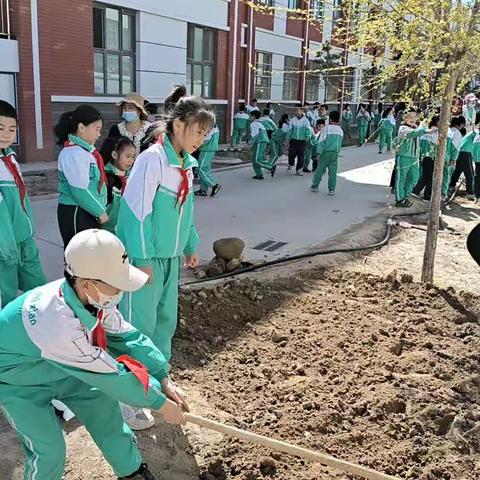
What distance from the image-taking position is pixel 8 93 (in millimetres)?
12000

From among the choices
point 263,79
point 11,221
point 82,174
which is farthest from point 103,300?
point 263,79

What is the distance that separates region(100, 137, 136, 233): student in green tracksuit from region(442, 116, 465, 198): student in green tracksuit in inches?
295

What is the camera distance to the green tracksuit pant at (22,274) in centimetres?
357

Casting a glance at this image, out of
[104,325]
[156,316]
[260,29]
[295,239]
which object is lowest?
[295,239]

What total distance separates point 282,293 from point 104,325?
9.79 ft

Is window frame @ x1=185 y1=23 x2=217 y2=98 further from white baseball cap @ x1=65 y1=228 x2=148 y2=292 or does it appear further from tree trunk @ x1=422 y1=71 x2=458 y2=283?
white baseball cap @ x1=65 y1=228 x2=148 y2=292

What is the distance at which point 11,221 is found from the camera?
359 centimetres

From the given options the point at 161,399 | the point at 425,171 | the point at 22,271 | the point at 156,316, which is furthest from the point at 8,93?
the point at 161,399

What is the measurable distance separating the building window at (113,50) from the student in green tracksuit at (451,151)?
8034 millimetres

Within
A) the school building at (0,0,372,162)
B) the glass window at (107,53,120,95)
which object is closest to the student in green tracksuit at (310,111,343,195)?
the school building at (0,0,372,162)

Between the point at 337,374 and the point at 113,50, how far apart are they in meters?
12.5

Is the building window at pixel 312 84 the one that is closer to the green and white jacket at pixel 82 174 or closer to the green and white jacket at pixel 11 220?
the green and white jacket at pixel 82 174

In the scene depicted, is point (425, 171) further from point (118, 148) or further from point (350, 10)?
point (118, 148)

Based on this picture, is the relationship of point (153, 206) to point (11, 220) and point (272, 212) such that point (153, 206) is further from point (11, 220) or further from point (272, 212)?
point (272, 212)
